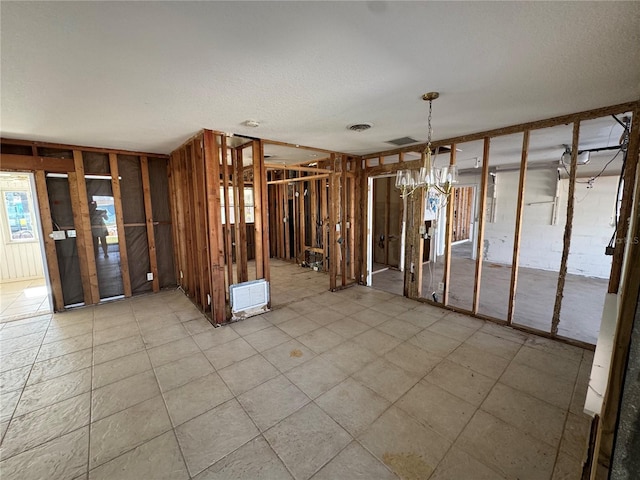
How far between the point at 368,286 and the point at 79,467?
14.0ft

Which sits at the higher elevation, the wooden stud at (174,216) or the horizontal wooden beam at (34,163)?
the horizontal wooden beam at (34,163)

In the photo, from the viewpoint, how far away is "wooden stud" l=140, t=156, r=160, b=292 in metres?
4.55

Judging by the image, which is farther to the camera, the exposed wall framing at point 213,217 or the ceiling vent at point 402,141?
the ceiling vent at point 402,141

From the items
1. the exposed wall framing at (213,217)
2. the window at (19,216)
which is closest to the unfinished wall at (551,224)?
the exposed wall framing at (213,217)

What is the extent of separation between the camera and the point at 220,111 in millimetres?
2539

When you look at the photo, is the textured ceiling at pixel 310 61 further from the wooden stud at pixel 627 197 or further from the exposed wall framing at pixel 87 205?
the exposed wall framing at pixel 87 205

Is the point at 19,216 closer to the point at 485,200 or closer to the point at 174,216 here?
the point at 174,216

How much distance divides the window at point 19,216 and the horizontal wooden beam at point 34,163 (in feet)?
8.55

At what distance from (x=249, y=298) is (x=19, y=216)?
18.8 feet

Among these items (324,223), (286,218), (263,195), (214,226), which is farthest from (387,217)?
(214,226)

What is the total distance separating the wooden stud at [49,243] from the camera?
3.72 metres

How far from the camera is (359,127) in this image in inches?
120

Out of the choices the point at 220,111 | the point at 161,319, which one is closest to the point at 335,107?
the point at 220,111

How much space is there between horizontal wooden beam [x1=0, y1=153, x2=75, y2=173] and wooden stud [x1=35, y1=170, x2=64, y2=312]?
0.30 ft
